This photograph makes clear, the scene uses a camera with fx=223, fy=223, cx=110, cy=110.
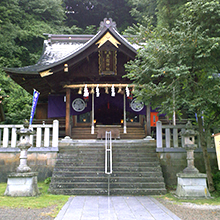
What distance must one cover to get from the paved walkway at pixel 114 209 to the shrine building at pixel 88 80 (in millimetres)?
4731

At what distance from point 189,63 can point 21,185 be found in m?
6.63

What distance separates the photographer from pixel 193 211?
5.62 metres

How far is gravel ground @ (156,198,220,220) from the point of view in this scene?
5216 mm

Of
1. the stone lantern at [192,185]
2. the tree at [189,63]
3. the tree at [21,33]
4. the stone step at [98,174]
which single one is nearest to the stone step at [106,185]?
the stone step at [98,174]

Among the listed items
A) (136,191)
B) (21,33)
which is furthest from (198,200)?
(21,33)

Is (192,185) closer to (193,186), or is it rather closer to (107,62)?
(193,186)

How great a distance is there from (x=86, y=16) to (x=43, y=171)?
30.7 metres

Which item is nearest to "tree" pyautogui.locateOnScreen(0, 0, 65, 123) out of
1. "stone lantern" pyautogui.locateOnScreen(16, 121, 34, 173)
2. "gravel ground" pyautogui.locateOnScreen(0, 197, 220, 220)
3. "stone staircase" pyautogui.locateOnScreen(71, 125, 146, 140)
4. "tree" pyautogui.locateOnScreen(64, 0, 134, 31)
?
"tree" pyautogui.locateOnScreen(64, 0, 134, 31)

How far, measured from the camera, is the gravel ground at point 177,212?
5.04 metres

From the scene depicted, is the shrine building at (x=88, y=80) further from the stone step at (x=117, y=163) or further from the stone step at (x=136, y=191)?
the stone step at (x=136, y=191)

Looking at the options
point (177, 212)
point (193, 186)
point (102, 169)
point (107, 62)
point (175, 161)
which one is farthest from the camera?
point (107, 62)

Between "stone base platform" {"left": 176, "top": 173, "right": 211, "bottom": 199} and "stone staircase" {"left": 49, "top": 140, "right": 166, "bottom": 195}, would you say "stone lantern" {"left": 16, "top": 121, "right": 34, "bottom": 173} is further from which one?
"stone base platform" {"left": 176, "top": 173, "right": 211, "bottom": 199}

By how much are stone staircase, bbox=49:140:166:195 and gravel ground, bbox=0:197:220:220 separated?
5.14 ft

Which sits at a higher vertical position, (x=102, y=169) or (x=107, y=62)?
(x=107, y=62)
